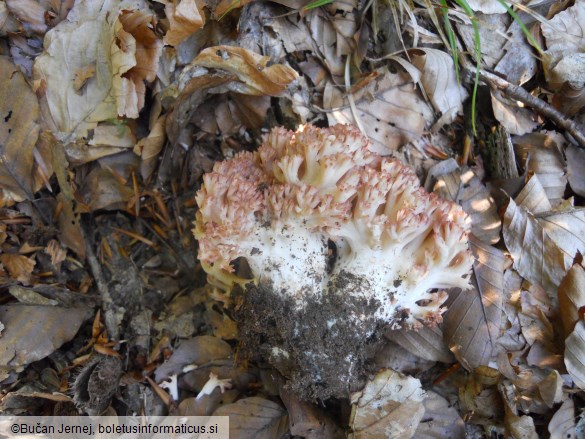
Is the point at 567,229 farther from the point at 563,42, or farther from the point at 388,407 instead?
the point at 388,407

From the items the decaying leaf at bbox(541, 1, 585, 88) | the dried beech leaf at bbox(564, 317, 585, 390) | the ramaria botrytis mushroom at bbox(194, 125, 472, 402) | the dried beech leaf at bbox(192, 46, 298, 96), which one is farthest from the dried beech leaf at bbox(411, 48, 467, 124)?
the dried beech leaf at bbox(564, 317, 585, 390)

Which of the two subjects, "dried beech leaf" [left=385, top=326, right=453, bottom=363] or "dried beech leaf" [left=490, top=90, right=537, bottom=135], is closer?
"dried beech leaf" [left=385, top=326, right=453, bottom=363]

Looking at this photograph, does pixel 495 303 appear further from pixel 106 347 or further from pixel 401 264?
pixel 106 347

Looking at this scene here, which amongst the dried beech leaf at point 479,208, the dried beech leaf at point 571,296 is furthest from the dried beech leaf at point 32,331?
the dried beech leaf at point 571,296

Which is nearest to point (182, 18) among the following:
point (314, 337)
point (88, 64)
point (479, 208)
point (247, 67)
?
point (247, 67)

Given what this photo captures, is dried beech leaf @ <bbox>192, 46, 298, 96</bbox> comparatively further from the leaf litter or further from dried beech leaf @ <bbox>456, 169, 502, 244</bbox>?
dried beech leaf @ <bbox>456, 169, 502, 244</bbox>
